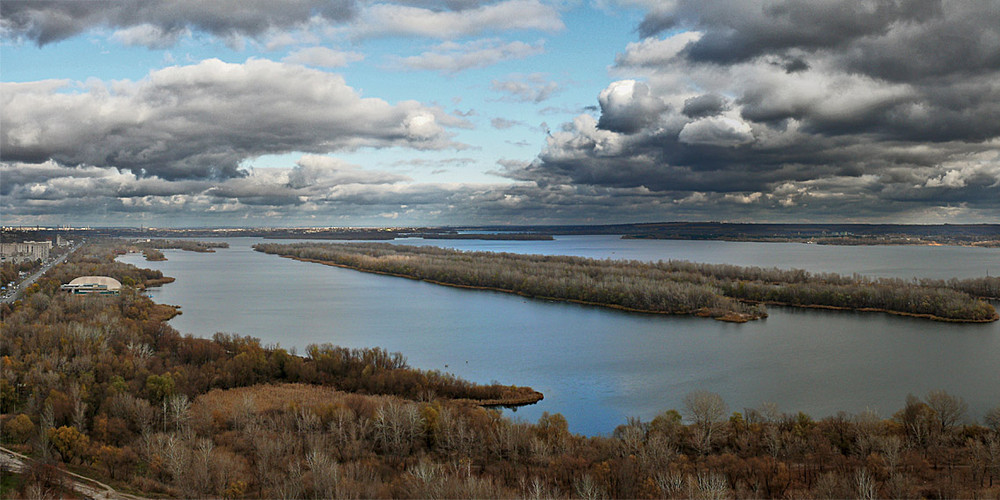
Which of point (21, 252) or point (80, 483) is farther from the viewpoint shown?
point (21, 252)

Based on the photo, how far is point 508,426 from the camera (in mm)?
17625

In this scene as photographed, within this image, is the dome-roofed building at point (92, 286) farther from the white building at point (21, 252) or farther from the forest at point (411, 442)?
the white building at point (21, 252)

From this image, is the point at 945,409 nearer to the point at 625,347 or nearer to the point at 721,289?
the point at 625,347

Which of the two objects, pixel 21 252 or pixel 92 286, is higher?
pixel 21 252

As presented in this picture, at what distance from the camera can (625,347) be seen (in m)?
32.5

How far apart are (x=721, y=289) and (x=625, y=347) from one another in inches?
905

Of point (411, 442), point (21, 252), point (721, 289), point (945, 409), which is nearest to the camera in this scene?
point (411, 442)

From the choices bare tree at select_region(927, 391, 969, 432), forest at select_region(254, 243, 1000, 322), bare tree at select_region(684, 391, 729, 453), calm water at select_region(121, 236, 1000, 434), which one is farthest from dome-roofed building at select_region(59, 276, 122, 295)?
bare tree at select_region(927, 391, 969, 432)

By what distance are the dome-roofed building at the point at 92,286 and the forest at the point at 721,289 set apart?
95.6 feet

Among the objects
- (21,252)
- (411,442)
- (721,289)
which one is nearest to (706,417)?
(411,442)

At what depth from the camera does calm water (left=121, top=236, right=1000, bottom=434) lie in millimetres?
23781

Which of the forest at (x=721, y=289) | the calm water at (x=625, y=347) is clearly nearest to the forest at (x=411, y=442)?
the calm water at (x=625, y=347)

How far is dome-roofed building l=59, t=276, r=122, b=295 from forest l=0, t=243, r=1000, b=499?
28874 mm

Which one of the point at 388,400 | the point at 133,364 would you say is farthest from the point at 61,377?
the point at 388,400
